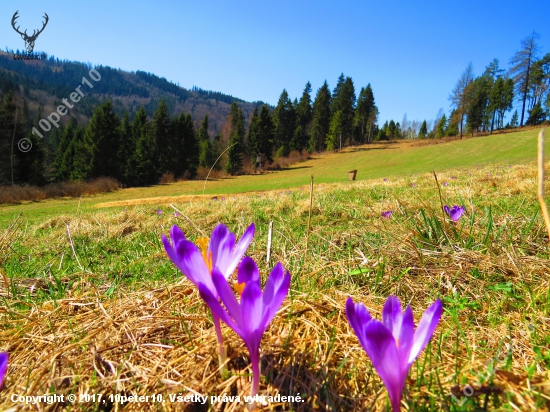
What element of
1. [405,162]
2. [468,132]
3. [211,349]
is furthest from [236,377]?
[468,132]

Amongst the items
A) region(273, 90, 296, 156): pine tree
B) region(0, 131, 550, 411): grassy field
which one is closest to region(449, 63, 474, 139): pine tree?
region(273, 90, 296, 156): pine tree

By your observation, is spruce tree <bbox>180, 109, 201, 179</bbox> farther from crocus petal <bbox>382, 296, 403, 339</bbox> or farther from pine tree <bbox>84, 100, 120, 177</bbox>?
crocus petal <bbox>382, 296, 403, 339</bbox>

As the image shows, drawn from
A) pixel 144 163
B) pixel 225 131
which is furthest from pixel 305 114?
pixel 144 163

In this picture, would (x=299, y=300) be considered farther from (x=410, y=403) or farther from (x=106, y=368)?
(x=106, y=368)

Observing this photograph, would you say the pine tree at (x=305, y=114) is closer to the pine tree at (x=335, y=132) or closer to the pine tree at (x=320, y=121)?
the pine tree at (x=320, y=121)

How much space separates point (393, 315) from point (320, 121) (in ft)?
193

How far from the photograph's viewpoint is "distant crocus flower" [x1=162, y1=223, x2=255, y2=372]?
622 millimetres

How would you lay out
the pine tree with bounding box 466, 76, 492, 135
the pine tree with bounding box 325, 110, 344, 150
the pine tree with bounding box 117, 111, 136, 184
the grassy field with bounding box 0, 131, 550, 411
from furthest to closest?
the pine tree with bounding box 325, 110, 344, 150
the pine tree with bounding box 466, 76, 492, 135
the pine tree with bounding box 117, 111, 136, 184
the grassy field with bounding box 0, 131, 550, 411

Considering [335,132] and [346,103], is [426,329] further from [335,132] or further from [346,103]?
[346,103]

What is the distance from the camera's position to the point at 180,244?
2.00 ft

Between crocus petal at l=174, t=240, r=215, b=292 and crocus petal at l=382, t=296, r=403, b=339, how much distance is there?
0.37m

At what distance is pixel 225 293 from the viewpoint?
1.71ft

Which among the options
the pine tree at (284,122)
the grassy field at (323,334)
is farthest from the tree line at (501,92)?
the grassy field at (323,334)

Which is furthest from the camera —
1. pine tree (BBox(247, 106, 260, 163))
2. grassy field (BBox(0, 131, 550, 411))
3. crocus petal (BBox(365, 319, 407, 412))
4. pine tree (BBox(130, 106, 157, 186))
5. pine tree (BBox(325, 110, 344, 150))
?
pine tree (BBox(325, 110, 344, 150))
